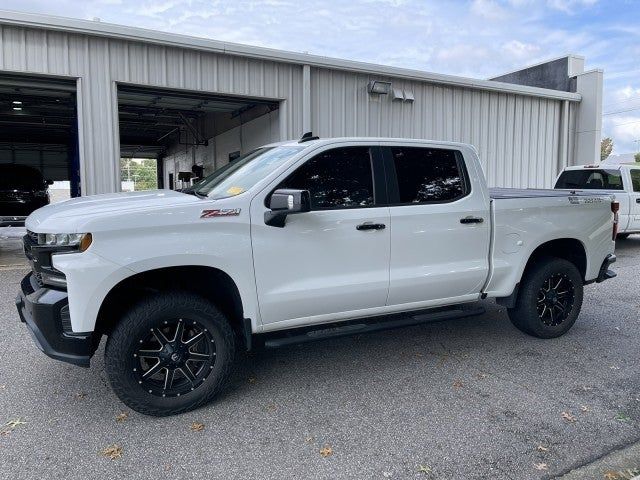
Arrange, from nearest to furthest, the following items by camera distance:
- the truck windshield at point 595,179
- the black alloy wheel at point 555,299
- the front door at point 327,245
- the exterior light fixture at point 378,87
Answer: the front door at point 327,245 < the black alloy wheel at point 555,299 < the truck windshield at point 595,179 < the exterior light fixture at point 378,87

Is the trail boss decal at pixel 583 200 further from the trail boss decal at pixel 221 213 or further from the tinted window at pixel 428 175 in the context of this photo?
the trail boss decal at pixel 221 213

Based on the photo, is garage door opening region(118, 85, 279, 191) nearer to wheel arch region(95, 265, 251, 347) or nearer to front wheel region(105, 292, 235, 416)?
wheel arch region(95, 265, 251, 347)

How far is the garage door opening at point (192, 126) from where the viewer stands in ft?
42.1

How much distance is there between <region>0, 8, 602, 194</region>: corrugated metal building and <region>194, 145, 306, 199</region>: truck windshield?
5622 mm

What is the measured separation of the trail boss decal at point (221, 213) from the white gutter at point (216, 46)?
23.5 ft

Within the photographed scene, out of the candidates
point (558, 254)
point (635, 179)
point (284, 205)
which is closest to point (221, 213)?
point (284, 205)

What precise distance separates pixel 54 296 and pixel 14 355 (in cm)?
192

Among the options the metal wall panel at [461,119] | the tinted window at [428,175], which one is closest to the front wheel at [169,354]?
the tinted window at [428,175]

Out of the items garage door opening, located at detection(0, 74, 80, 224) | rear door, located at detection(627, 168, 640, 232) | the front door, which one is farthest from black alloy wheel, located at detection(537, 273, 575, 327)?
garage door opening, located at detection(0, 74, 80, 224)

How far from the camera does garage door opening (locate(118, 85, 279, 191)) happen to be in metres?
12.8

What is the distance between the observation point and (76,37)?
9047 mm

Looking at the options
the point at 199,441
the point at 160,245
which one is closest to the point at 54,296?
the point at 160,245

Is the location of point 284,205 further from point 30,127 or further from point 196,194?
point 30,127

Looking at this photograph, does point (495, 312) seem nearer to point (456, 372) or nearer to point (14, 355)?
point (456, 372)
